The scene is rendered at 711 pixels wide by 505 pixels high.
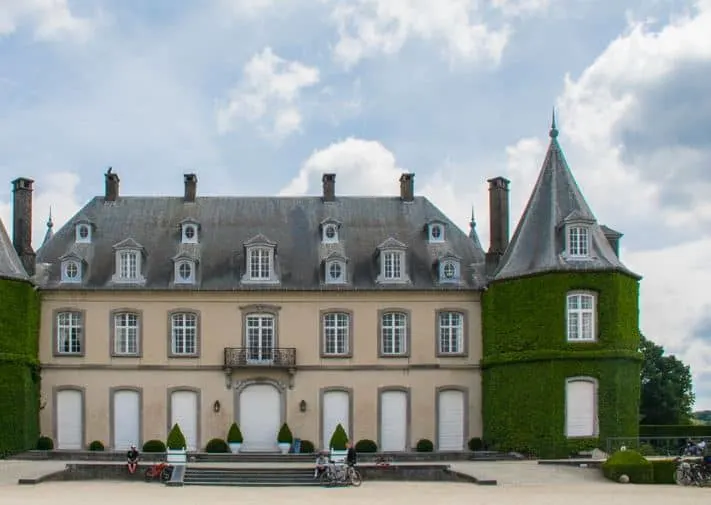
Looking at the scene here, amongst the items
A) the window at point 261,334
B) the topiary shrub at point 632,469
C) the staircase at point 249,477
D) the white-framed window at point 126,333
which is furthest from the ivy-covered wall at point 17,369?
the topiary shrub at point 632,469

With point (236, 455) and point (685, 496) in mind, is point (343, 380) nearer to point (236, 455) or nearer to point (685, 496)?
point (236, 455)

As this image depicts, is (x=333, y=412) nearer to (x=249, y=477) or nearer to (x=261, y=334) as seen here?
(x=261, y=334)

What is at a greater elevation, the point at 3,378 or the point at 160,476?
the point at 3,378

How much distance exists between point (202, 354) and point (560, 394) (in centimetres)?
1375

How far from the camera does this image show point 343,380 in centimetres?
4859

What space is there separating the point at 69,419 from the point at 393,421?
12.5m

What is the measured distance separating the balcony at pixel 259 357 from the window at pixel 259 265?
2.84m

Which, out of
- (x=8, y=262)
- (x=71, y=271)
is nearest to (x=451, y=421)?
(x=71, y=271)

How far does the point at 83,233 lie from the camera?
50.0 metres

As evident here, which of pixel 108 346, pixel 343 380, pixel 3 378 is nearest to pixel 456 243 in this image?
pixel 343 380

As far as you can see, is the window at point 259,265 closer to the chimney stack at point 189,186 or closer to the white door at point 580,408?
the chimney stack at point 189,186

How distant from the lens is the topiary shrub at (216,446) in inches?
1853

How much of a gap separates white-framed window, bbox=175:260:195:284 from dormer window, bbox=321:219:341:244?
17.9 ft

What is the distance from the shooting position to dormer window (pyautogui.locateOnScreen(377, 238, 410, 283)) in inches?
1924
